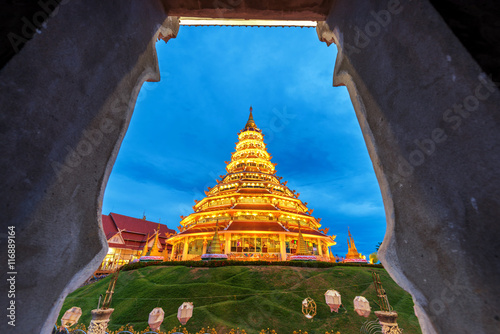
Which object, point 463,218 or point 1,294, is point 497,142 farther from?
point 1,294

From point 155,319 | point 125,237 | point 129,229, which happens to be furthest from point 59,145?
point 129,229

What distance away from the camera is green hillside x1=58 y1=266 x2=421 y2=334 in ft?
28.2

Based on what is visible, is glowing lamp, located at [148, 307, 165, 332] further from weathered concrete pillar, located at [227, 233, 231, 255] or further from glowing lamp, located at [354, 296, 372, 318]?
weathered concrete pillar, located at [227, 233, 231, 255]

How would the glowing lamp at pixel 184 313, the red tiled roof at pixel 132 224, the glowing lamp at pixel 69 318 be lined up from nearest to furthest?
the glowing lamp at pixel 184 313 < the glowing lamp at pixel 69 318 < the red tiled roof at pixel 132 224

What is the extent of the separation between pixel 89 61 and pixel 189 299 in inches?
447

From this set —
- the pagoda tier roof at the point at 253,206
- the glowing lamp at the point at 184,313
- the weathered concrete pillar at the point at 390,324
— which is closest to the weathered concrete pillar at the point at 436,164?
the weathered concrete pillar at the point at 390,324

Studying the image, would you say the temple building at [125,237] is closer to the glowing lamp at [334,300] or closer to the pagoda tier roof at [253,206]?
the pagoda tier roof at [253,206]

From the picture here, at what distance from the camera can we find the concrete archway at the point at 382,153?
1.42m

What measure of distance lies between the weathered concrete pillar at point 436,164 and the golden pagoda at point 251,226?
14.8 metres

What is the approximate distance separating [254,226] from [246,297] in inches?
339

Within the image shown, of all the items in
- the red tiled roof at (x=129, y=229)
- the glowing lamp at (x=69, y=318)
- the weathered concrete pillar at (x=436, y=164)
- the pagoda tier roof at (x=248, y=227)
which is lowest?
the glowing lamp at (x=69, y=318)

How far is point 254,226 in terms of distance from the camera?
18.7 metres

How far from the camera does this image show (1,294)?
4.22 feet

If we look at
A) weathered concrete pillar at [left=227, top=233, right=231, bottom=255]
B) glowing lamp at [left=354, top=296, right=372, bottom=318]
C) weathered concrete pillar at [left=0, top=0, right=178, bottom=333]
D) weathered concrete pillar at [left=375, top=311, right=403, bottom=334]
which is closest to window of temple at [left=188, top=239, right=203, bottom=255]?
weathered concrete pillar at [left=227, top=233, right=231, bottom=255]
